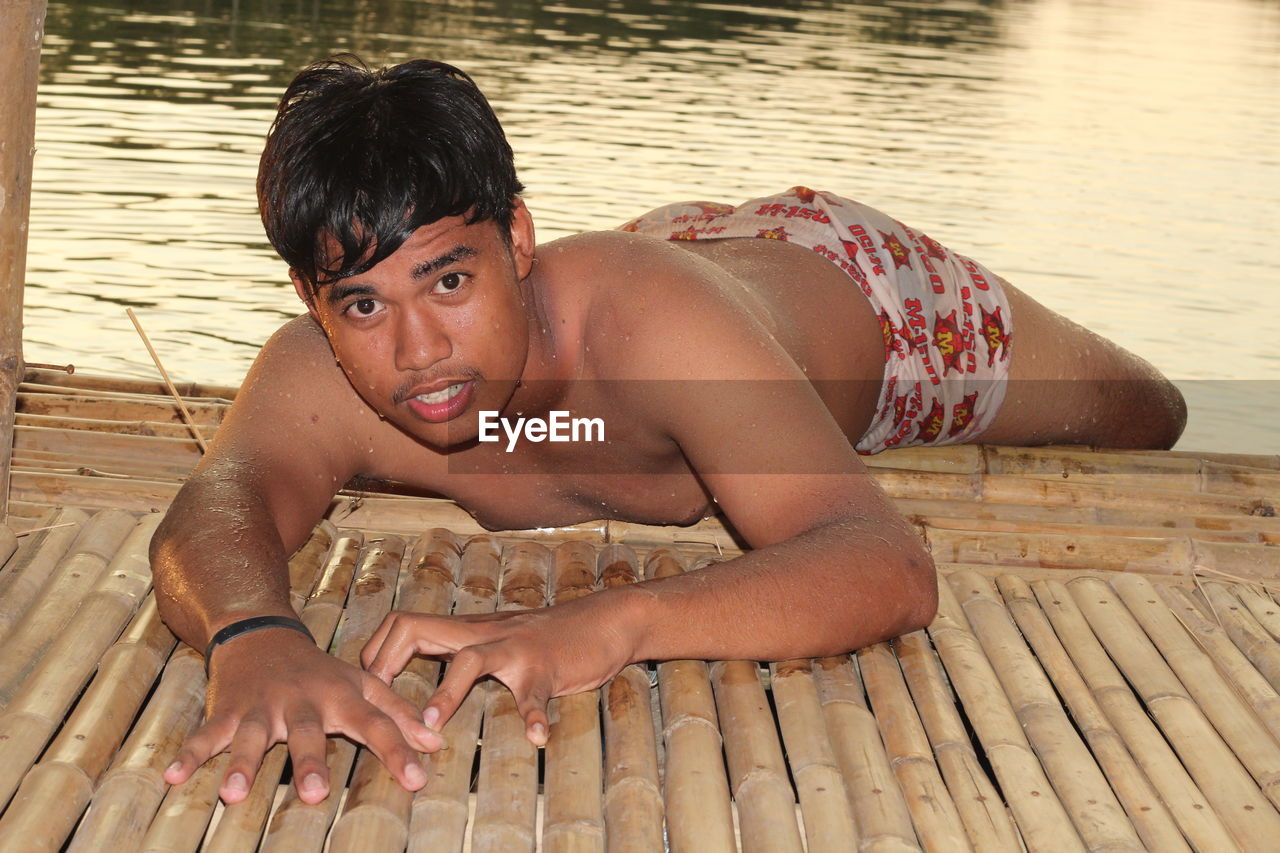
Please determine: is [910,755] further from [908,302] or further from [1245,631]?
[908,302]

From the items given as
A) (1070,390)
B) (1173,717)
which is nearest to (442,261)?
(1173,717)

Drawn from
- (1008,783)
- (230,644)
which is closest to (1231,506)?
(1008,783)

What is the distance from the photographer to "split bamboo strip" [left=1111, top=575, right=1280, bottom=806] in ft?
4.83

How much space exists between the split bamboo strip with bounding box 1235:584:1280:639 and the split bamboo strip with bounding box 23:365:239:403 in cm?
152

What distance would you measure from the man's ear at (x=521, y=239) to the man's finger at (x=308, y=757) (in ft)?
1.79

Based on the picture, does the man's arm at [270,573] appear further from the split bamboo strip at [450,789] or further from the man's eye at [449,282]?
the man's eye at [449,282]

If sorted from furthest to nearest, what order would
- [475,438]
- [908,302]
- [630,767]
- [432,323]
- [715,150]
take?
[715,150] < [908,302] < [475,438] < [432,323] < [630,767]

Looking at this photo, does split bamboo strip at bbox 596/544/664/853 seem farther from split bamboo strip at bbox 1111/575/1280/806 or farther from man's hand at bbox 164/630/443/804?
split bamboo strip at bbox 1111/575/1280/806

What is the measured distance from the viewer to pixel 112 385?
7.82 feet

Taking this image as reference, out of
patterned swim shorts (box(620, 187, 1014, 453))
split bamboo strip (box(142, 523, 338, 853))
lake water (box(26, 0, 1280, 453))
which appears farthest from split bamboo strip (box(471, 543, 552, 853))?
lake water (box(26, 0, 1280, 453))

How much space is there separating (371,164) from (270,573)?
0.43 m

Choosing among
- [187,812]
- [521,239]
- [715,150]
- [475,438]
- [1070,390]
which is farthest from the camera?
[715,150]

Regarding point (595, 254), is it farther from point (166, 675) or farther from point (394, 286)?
point (166, 675)

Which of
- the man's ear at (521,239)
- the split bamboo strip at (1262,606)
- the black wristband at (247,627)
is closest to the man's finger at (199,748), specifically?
the black wristband at (247,627)
